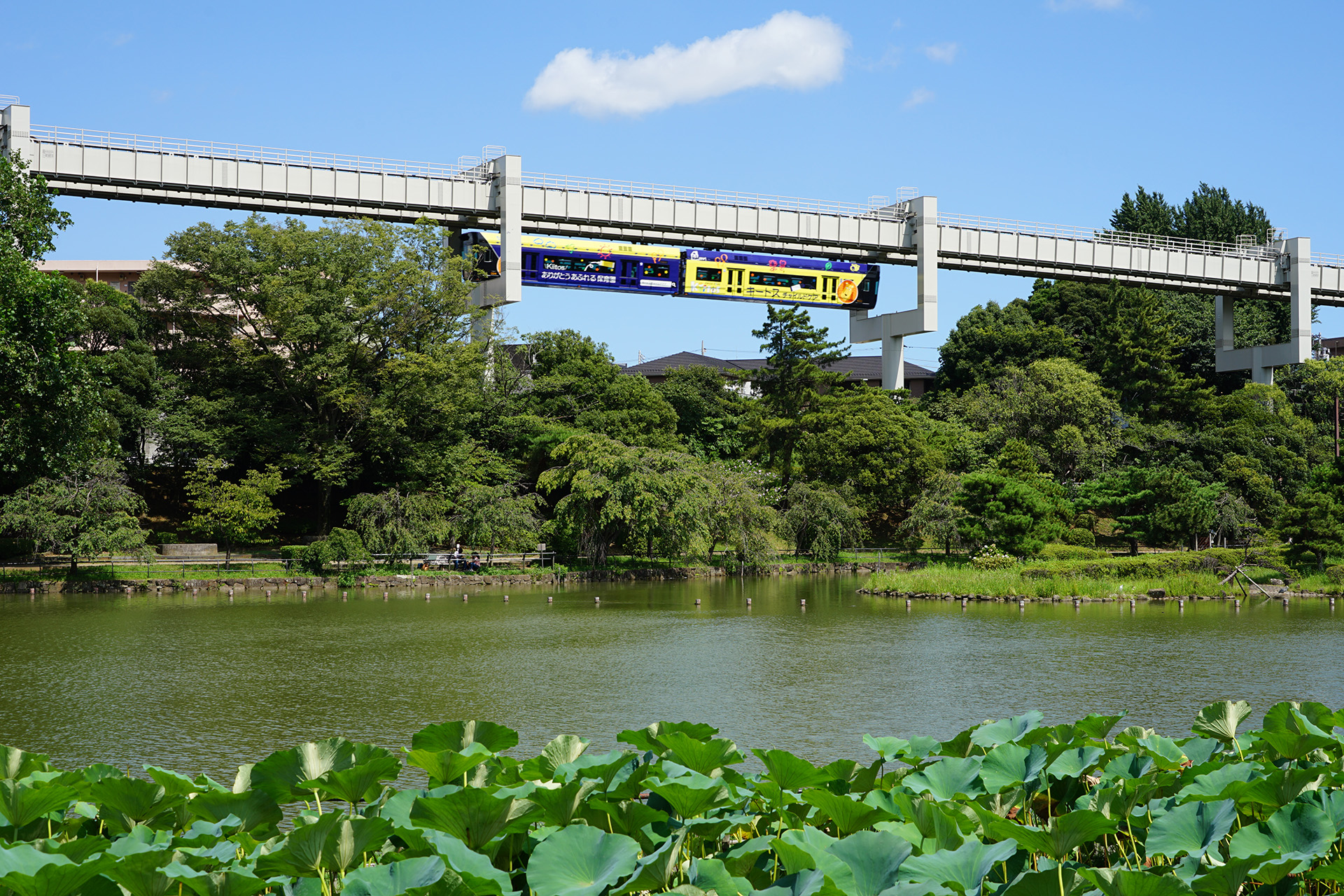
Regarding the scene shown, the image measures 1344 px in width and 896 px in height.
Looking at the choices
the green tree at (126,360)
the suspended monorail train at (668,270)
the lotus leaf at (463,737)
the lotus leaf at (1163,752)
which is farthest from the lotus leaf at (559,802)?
the suspended monorail train at (668,270)

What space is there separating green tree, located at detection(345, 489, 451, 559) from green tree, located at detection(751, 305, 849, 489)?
13.3m

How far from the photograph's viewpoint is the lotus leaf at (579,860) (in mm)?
3600

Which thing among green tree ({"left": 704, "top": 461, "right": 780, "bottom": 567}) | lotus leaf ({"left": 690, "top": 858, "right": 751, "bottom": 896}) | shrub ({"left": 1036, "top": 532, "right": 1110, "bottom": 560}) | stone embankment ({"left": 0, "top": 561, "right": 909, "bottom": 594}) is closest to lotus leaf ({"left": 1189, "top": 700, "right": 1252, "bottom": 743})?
lotus leaf ({"left": 690, "top": 858, "right": 751, "bottom": 896})

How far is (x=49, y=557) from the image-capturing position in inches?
1187

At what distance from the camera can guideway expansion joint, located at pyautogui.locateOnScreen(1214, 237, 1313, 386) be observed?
46.4 meters

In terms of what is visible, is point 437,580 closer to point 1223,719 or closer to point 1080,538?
point 1080,538

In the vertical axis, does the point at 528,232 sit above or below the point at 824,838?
above

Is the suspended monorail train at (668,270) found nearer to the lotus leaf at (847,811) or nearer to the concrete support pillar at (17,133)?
the concrete support pillar at (17,133)

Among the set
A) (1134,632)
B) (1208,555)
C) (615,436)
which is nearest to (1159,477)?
(1208,555)

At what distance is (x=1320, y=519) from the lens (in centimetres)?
2555

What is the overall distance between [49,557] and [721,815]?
30.5 m

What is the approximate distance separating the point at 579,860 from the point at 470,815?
0.57m

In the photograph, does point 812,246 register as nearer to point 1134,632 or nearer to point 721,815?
point 1134,632

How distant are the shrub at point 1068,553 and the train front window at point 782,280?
46.0 feet
